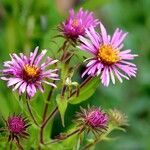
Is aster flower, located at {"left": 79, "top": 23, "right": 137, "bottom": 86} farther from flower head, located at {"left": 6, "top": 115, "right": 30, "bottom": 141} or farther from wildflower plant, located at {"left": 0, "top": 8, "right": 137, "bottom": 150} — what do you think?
flower head, located at {"left": 6, "top": 115, "right": 30, "bottom": 141}

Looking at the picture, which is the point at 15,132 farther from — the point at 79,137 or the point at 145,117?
the point at 145,117

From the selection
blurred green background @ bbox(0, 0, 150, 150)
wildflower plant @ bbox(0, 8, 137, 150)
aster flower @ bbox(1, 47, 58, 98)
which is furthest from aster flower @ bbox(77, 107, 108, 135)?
blurred green background @ bbox(0, 0, 150, 150)

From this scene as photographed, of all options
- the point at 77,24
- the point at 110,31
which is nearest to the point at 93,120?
the point at 77,24

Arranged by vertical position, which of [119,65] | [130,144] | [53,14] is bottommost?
[130,144]

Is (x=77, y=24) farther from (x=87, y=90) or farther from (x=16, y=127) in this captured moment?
(x=16, y=127)

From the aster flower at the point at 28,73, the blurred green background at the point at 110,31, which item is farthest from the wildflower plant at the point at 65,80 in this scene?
the blurred green background at the point at 110,31

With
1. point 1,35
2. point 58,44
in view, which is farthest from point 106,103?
point 58,44
